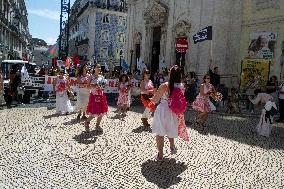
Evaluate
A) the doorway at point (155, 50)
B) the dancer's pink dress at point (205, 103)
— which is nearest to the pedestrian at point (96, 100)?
the dancer's pink dress at point (205, 103)

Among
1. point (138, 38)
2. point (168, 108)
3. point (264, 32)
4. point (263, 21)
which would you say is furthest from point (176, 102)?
point (138, 38)

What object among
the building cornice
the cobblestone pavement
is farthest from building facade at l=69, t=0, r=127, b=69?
the cobblestone pavement

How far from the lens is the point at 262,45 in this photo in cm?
2023

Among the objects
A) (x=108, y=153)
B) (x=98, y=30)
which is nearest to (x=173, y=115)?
(x=108, y=153)

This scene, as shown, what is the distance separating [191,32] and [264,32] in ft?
19.9

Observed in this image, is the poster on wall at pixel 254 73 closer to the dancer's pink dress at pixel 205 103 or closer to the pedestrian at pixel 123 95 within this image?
the pedestrian at pixel 123 95

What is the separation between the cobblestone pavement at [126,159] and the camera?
624 centimetres

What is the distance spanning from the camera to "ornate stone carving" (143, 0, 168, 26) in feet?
92.2

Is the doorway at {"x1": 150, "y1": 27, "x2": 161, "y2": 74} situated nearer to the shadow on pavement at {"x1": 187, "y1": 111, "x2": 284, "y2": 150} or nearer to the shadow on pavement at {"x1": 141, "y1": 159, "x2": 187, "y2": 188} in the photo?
the shadow on pavement at {"x1": 187, "y1": 111, "x2": 284, "y2": 150}

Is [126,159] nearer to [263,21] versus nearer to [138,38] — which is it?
[263,21]

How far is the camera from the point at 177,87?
7598mm

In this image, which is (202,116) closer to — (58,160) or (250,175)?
→ (250,175)

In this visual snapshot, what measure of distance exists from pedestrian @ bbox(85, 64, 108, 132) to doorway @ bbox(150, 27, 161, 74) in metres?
19.1

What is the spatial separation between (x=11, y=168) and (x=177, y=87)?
346cm
